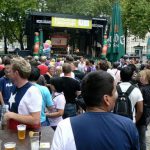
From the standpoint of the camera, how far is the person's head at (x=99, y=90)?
99.0 inches

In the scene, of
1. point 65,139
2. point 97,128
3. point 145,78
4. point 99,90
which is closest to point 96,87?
point 99,90

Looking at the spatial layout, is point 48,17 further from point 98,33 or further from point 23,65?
point 23,65

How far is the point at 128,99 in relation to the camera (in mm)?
5504

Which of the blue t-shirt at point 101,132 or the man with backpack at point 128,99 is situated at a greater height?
the blue t-shirt at point 101,132

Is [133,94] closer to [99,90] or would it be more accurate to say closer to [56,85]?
[56,85]

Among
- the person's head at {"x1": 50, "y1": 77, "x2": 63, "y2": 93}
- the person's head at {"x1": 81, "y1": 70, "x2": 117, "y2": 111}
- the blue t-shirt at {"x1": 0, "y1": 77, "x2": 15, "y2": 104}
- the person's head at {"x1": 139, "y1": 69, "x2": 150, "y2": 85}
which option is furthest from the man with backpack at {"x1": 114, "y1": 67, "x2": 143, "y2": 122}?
the person's head at {"x1": 81, "y1": 70, "x2": 117, "y2": 111}

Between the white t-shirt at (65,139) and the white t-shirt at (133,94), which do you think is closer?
the white t-shirt at (65,139)

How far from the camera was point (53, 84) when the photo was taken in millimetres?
5941

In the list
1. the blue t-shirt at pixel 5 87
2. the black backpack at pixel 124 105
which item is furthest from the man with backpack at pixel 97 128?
the blue t-shirt at pixel 5 87

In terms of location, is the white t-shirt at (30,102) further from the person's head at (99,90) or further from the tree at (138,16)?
the tree at (138,16)

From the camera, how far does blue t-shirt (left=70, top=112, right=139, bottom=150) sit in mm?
2504

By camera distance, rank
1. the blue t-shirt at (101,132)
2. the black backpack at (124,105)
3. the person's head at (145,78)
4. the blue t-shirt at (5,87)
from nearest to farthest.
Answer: the blue t-shirt at (101,132) < the black backpack at (124,105) < the person's head at (145,78) < the blue t-shirt at (5,87)

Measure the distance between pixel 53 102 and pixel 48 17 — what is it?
62.3 ft

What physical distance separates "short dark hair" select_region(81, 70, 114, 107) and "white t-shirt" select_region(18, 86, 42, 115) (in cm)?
157
